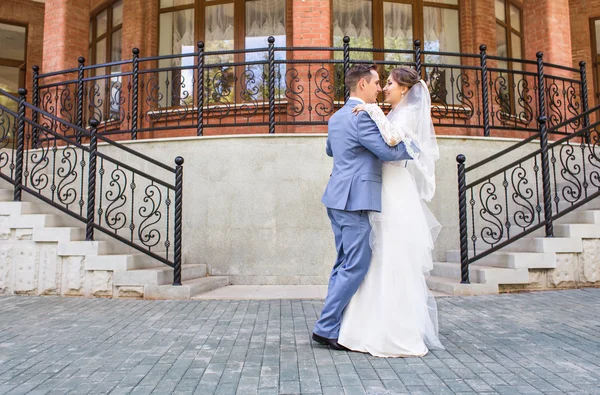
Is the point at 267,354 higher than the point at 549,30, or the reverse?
the point at 549,30

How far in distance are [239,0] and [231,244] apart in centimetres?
707

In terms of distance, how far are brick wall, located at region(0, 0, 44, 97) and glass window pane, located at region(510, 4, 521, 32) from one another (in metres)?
14.0

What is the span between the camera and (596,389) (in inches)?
105

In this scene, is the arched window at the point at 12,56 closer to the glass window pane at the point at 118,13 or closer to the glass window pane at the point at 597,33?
the glass window pane at the point at 118,13

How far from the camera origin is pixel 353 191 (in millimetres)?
3613

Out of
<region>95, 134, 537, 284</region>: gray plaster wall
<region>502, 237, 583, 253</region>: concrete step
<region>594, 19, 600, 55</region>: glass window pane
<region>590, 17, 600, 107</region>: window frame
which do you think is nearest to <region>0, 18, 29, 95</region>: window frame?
<region>95, 134, 537, 284</region>: gray plaster wall

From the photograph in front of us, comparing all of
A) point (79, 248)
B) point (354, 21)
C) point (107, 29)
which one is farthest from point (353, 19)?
point (79, 248)

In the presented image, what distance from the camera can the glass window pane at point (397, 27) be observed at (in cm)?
1161

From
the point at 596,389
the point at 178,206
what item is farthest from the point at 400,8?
the point at 596,389

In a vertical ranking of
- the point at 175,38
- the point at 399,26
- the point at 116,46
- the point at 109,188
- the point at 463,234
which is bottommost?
the point at 463,234

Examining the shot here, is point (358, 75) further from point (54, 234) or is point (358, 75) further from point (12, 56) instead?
point (12, 56)

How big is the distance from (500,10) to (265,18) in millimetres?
6606

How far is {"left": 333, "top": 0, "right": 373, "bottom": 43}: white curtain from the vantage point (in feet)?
37.4

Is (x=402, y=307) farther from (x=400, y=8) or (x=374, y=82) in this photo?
(x=400, y=8)
